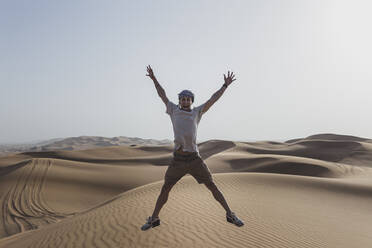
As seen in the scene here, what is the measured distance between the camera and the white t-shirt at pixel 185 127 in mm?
3848

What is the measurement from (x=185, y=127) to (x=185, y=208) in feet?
9.62

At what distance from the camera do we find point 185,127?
12.6 ft

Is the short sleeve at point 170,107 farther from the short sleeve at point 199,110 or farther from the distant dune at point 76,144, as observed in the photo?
the distant dune at point 76,144

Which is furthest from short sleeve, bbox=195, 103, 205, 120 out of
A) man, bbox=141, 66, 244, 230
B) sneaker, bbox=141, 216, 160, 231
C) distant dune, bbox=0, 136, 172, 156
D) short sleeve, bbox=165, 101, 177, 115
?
distant dune, bbox=0, 136, 172, 156

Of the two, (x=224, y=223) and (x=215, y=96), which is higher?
(x=215, y=96)

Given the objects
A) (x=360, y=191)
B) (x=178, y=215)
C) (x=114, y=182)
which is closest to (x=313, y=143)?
(x=360, y=191)

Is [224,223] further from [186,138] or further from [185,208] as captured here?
[186,138]

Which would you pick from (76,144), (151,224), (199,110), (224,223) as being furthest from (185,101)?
(76,144)

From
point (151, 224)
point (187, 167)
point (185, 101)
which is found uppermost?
point (185, 101)

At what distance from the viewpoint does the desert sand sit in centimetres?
442

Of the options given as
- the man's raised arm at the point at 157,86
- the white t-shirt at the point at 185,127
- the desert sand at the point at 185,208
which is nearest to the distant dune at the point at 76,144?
the desert sand at the point at 185,208

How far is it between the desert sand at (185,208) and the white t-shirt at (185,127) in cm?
166

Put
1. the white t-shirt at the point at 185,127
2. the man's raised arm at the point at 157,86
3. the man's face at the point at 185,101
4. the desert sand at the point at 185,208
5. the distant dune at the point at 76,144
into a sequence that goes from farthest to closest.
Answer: the distant dune at the point at 76,144 < the desert sand at the point at 185,208 < the man's raised arm at the point at 157,86 < the man's face at the point at 185,101 < the white t-shirt at the point at 185,127

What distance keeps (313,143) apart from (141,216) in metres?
30.1
